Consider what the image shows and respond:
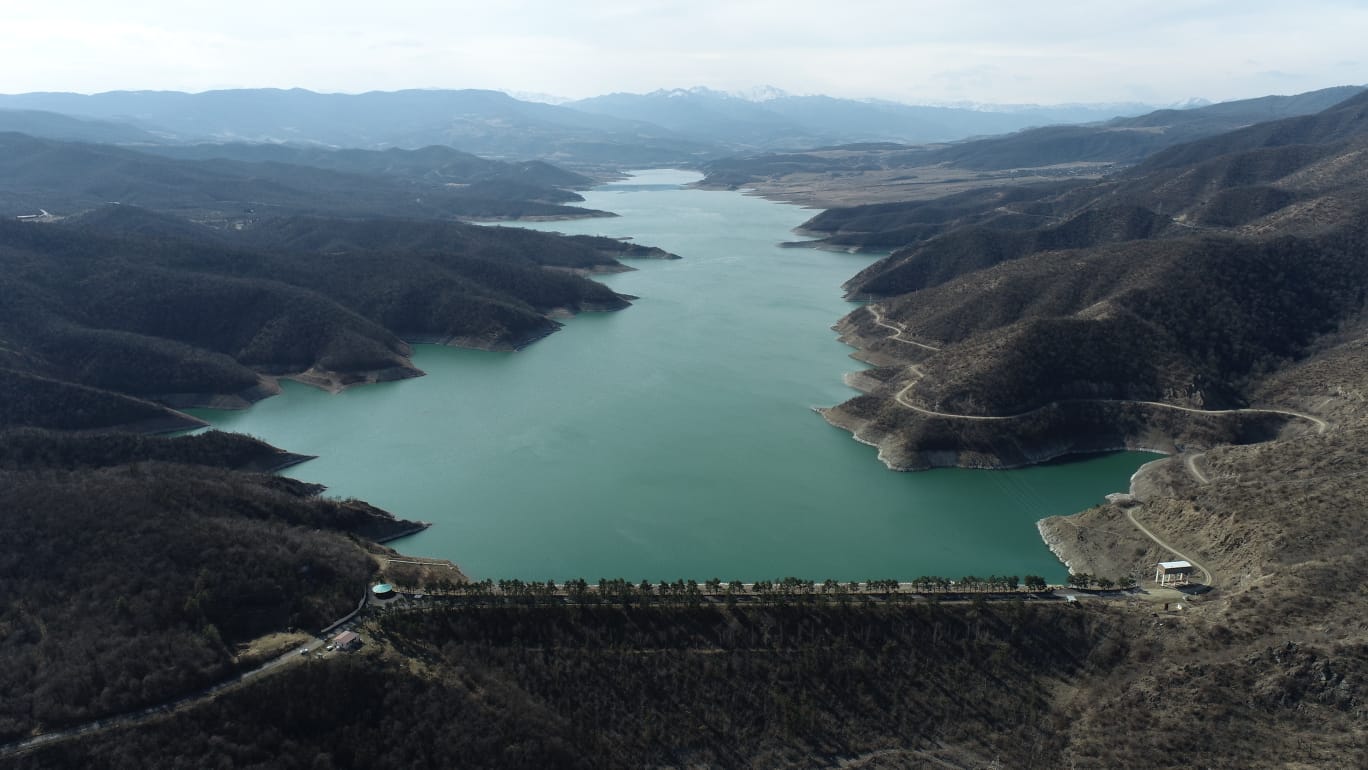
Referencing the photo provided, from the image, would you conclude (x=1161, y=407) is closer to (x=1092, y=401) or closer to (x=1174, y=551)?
(x=1092, y=401)

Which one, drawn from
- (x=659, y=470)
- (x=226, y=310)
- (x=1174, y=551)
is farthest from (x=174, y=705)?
(x=226, y=310)

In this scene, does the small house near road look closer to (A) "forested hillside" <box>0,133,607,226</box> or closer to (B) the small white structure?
(B) the small white structure

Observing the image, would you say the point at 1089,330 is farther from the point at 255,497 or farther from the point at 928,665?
the point at 255,497

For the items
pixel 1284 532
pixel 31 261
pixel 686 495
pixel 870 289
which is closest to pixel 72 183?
pixel 31 261

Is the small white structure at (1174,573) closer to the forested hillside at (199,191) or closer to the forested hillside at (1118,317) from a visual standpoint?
the forested hillside at (1118,317)

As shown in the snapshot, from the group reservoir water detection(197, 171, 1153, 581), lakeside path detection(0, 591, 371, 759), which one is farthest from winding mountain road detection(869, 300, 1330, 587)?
lakeside path detection(0, 591, 371, 759)

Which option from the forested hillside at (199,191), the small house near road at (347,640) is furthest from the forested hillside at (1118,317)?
the forested hillside at (199,191)
